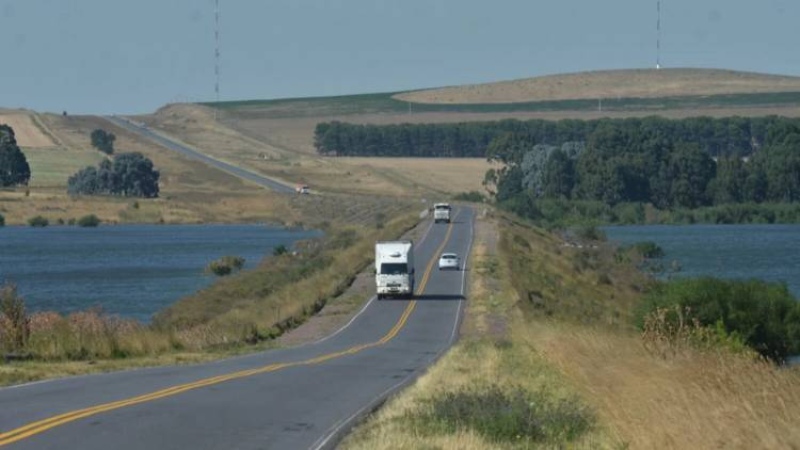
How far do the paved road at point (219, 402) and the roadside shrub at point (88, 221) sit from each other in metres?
118

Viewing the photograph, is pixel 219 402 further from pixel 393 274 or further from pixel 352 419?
pixel 393 274

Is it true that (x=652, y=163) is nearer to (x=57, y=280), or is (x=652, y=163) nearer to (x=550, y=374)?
(x=57, y=280)

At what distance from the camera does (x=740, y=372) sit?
53.9 ft

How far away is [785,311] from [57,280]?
48.6 meters

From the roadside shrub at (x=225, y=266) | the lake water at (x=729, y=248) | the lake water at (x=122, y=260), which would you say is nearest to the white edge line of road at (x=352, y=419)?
the lake water at (x=122, y=260)

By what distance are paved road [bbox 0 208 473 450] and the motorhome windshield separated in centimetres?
2129

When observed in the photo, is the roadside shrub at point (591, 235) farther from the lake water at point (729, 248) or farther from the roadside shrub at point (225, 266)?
the roadside shrub at point (225, 266)

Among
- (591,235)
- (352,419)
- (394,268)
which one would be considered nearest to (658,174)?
(591,235)

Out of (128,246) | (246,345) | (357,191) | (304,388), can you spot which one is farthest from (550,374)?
(357,191)

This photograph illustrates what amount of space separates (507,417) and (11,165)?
157002 mm

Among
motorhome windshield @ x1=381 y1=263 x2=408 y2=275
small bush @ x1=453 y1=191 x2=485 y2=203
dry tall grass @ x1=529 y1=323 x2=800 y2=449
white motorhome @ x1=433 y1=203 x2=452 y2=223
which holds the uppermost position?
dry tall grass @ x1=529 y1=323 x2=800 y2=449

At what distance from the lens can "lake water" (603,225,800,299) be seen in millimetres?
90938

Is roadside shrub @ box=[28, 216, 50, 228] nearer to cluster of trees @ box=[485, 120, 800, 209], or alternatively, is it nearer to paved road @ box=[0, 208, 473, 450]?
cluster of trees @ box=[485, 120, 800, 209]

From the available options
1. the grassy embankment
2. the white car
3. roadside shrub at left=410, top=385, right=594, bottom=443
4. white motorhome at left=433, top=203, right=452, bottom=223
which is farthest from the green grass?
roadside shrub at left=410, top=385, right=594, bottom=443
